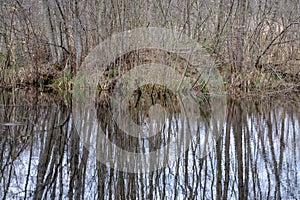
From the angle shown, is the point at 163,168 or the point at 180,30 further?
the point at 180,30

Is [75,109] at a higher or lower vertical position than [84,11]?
lower

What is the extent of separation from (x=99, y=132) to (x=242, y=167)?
8.85ft

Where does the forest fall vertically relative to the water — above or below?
above

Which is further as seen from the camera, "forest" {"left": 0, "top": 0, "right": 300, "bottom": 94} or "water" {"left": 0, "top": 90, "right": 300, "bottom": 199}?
"forest" {"left": 0, "top": 0, "right": 300, "bottom": 94}

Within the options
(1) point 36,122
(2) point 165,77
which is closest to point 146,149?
(1) point 36,122

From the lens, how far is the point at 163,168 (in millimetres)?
4727

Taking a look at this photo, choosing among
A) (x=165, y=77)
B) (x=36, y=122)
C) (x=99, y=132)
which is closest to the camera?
(x=99, y=132)

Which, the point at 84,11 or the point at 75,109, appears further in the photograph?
the point at 84,11

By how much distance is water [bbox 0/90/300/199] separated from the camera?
3947 mm

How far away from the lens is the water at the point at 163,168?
3947mm

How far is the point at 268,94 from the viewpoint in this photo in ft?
39.3

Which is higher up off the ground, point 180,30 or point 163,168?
point 180,30

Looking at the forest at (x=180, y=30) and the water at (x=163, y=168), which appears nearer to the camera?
the water at (x=163, y=168)

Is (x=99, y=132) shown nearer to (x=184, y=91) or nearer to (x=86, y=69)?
(x=184, y=91)
